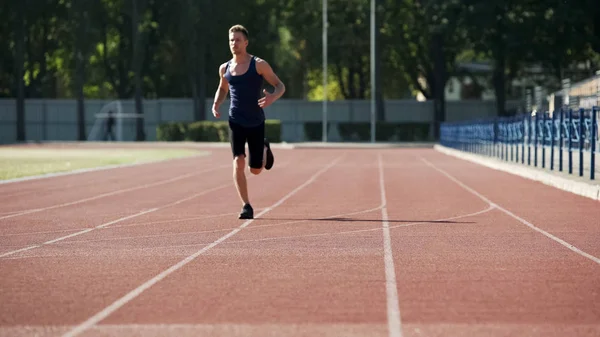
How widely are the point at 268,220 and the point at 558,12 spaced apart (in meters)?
51.7

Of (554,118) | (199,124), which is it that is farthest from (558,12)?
(554,118)

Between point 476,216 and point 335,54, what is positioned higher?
point 335,54

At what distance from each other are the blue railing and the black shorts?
9.06 m

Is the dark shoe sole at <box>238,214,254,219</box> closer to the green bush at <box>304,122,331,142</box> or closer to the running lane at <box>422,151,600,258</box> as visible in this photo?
the running lane at <box>422,151,600,258</box>

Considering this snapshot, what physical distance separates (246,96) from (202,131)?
5600 centimetres

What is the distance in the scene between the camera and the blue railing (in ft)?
75.2

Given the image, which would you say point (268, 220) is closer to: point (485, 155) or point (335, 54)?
point (485, 155)

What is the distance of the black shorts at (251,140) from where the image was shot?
14.5 meters

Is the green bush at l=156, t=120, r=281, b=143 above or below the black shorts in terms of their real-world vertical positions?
below

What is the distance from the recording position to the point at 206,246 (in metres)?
11.9

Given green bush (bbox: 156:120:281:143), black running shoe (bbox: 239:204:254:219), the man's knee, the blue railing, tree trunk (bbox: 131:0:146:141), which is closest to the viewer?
the man's knee

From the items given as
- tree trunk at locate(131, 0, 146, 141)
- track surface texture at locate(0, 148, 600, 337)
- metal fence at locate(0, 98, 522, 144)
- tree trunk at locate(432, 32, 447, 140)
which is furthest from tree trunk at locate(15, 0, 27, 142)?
track surface texture at locate(0, 148, 600, 337)

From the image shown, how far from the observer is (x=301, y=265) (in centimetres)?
1025

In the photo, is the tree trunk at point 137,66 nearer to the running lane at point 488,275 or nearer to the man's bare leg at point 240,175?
the running lane at point 488,275
